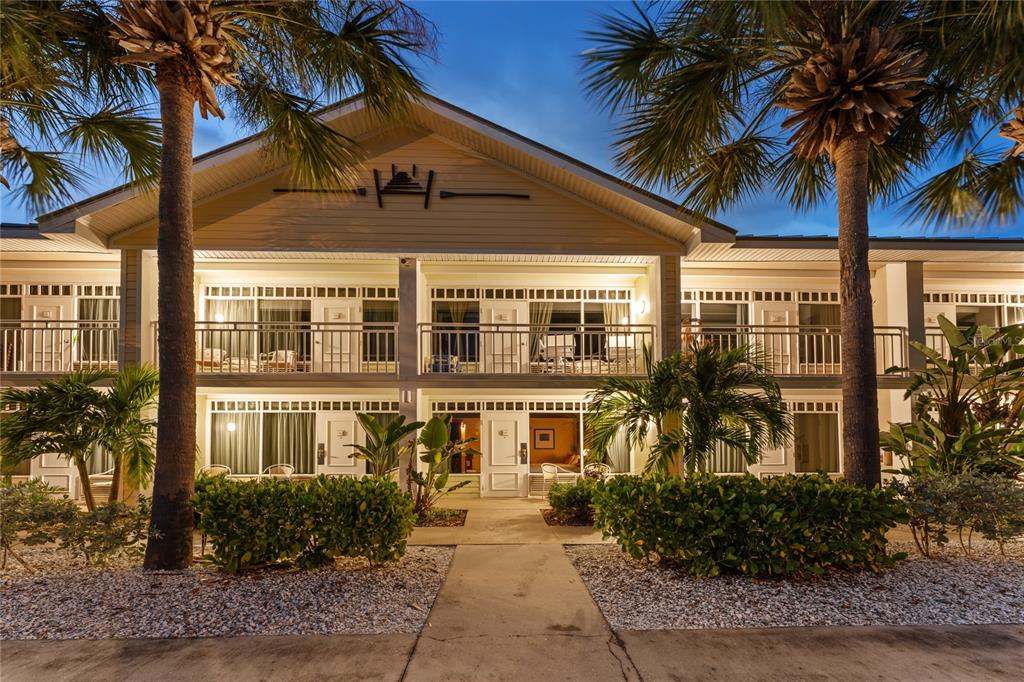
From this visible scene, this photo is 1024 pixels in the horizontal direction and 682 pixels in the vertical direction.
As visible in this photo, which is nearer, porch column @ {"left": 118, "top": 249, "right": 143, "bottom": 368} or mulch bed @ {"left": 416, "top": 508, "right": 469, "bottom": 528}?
mulch bed @ {"left": 416, "top": 508, "right": 469, "bottom": 528}

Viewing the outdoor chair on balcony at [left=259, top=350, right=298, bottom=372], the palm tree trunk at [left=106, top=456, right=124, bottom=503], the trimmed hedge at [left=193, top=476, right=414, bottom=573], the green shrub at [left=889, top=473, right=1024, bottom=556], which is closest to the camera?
the trimmed hedge at [left=193, top=476, right=414, bottom=573]

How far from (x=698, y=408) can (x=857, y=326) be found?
235cm

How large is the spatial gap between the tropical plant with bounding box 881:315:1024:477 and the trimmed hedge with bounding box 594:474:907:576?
1.98 m

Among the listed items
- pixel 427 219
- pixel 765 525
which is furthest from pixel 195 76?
pixel 765 525

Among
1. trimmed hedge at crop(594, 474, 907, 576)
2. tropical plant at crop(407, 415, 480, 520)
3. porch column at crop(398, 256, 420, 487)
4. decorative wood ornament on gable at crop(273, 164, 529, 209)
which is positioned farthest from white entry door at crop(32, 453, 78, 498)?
trimmed hedge at crop(594, 474, 907, 576)

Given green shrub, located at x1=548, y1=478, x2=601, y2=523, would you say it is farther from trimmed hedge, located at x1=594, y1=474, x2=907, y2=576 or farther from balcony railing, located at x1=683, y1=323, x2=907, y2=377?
balcony railing, located at x1=683, y1=323, x2=907, y2=377

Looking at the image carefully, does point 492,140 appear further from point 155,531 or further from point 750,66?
point 155,531

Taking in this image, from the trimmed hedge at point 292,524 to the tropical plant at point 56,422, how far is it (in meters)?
2.73

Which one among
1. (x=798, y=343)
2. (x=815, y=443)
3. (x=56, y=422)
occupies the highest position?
(x=798, y=343)

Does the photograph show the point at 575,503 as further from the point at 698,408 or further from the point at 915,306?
the point at 915,306

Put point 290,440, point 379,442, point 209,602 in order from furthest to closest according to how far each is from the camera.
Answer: point 290,440 → point 379,442 → point 209,602

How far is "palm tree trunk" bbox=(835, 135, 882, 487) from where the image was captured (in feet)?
22.8

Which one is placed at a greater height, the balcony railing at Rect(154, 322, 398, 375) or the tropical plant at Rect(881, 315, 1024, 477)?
the balcony railing at Rect(154, 322, 398, 375)

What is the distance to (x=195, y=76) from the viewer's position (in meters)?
6.82
